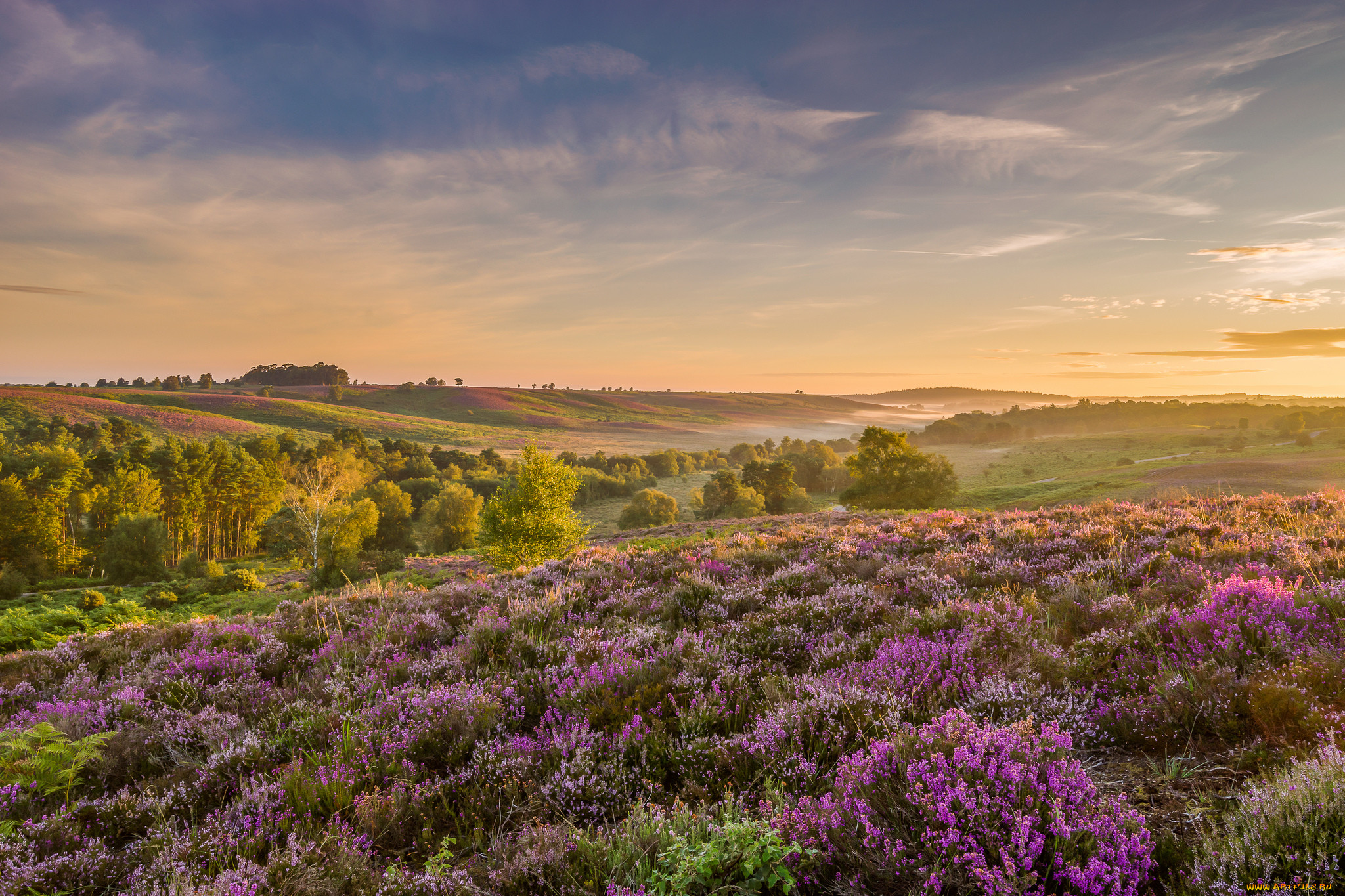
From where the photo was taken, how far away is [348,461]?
290ft

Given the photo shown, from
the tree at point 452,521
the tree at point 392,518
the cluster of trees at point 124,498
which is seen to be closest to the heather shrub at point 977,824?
the tree at point 452,521

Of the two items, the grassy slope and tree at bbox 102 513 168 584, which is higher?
the grassy slope

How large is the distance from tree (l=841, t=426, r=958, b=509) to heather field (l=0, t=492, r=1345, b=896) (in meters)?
57.5

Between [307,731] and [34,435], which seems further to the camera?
[34,435]

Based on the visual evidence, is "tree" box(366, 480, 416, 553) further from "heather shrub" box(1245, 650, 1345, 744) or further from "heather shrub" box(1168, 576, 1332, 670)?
"heather shrub" box(1245, 650, 1345, 744)

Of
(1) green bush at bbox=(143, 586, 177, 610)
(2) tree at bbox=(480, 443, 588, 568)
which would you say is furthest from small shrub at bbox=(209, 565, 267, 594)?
(2) tree at bbox=(480, 443, 588, 568)

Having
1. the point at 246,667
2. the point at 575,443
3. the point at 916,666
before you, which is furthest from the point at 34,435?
the point at 916,666

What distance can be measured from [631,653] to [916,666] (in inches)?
112

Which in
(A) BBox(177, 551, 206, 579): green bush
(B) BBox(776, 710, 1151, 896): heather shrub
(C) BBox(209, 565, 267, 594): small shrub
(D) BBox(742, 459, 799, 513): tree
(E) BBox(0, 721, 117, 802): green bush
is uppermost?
(B) BBox(776, 710, 1151, 896): heather shrub

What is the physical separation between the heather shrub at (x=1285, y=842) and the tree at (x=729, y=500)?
77975 millimetres

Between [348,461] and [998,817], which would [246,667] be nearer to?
[998,817]

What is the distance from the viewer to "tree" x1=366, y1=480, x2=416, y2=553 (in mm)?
80062

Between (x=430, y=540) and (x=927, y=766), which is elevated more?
(x=927, y=766)

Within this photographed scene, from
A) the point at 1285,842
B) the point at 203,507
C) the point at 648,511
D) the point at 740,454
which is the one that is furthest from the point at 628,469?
the point at 1285,842
